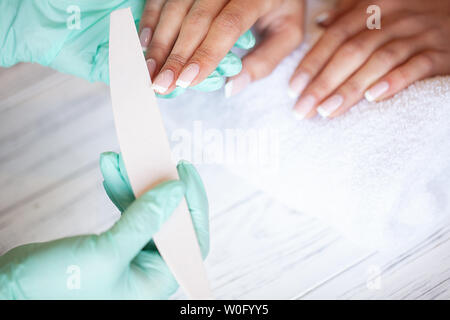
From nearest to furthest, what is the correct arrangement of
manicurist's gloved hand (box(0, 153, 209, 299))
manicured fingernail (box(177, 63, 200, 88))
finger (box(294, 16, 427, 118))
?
manicurist's gloved hand (box(0, 153, 209, 299))
manicured fingernail (box(177, 63, 200, 88))
finger (box(294, 16, 427, 118))

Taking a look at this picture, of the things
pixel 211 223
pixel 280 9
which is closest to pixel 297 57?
pixel 280 9

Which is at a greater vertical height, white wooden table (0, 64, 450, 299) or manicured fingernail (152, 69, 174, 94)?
manicured fingernail (152, 69, 174, 94)

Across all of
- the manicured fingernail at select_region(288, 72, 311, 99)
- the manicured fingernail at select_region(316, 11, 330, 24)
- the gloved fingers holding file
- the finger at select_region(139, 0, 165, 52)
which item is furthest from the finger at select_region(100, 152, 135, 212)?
the manicured fingernail at select_region(316, 11, 330, 24)

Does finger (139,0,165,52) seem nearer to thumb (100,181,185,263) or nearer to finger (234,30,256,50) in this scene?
finger (234,30,256,50)

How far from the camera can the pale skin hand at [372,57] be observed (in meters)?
0.60

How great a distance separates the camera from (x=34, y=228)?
1.92 ft

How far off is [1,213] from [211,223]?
13.3 inches

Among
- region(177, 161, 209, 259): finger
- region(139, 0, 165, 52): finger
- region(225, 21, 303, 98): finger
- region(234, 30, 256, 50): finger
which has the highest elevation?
region(139, 0, 165, 52): finger

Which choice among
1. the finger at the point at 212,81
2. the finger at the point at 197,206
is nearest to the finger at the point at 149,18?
the finger at the point at 212,81

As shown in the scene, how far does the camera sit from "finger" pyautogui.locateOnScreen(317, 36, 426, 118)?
595mm

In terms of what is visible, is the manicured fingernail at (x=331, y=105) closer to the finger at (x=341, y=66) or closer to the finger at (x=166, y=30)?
the finger at (x=341, y=66)

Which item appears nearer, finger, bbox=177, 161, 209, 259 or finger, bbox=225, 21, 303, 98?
finger, bbox=177, 161, 209, 259

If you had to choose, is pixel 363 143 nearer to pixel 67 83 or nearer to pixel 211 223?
pixel 211 223
